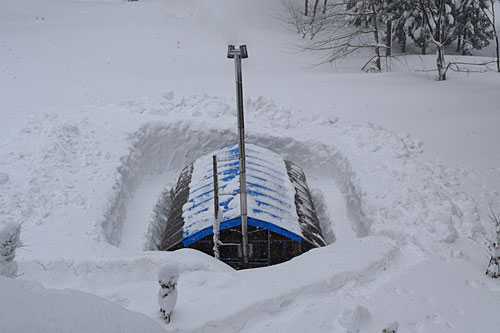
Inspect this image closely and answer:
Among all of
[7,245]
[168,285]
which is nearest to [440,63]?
[168,285]

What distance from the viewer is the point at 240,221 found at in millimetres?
7430

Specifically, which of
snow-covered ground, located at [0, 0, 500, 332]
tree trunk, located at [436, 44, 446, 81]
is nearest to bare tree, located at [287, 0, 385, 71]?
snow-covered ground, located at [0, 0, 500, 332]

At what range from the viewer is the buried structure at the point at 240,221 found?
7.43m

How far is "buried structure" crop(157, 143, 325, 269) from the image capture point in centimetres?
743

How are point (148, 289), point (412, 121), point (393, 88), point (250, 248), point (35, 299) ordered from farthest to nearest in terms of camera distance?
point (393, 88) < point (412, 121) < point (250, 248) < point (148, 289) < point (35, 299)

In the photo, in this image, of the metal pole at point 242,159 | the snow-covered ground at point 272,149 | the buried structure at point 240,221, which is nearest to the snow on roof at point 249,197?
Result: the buried structure at point 240,221

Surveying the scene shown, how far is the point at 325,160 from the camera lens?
35.6 ft

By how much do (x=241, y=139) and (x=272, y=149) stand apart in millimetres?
4585

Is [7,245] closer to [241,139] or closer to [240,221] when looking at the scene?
[241,139]

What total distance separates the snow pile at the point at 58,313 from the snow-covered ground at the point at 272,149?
0.02 m

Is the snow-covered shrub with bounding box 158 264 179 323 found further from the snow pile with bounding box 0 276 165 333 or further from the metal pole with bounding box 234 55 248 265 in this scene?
the metal pole with bounding box 234 55 248 265

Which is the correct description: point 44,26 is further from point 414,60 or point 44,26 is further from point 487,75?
point 487,75

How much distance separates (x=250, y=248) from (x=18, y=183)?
13.3 feet

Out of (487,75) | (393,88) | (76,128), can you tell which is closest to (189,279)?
(76,128)
